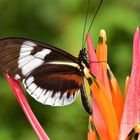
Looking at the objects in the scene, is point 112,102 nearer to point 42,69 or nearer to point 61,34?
point 42,69

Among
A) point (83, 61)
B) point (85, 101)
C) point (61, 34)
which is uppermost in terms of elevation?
point (83, 61)

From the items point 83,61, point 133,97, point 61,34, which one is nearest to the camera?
point 133,97

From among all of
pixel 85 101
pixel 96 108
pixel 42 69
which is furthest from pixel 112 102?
pixel 42 69

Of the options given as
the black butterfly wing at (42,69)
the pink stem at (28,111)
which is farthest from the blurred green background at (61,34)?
→ the pink stem at (28,111)

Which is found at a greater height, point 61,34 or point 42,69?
point 42,69

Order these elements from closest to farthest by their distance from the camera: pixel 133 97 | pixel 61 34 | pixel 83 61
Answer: pixel 133 97, pixel 83 61, pixel 61 34

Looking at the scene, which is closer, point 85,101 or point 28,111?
point 28,111

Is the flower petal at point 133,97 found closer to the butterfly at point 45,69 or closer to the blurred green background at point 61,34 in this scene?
the butterfly at point 45,69
